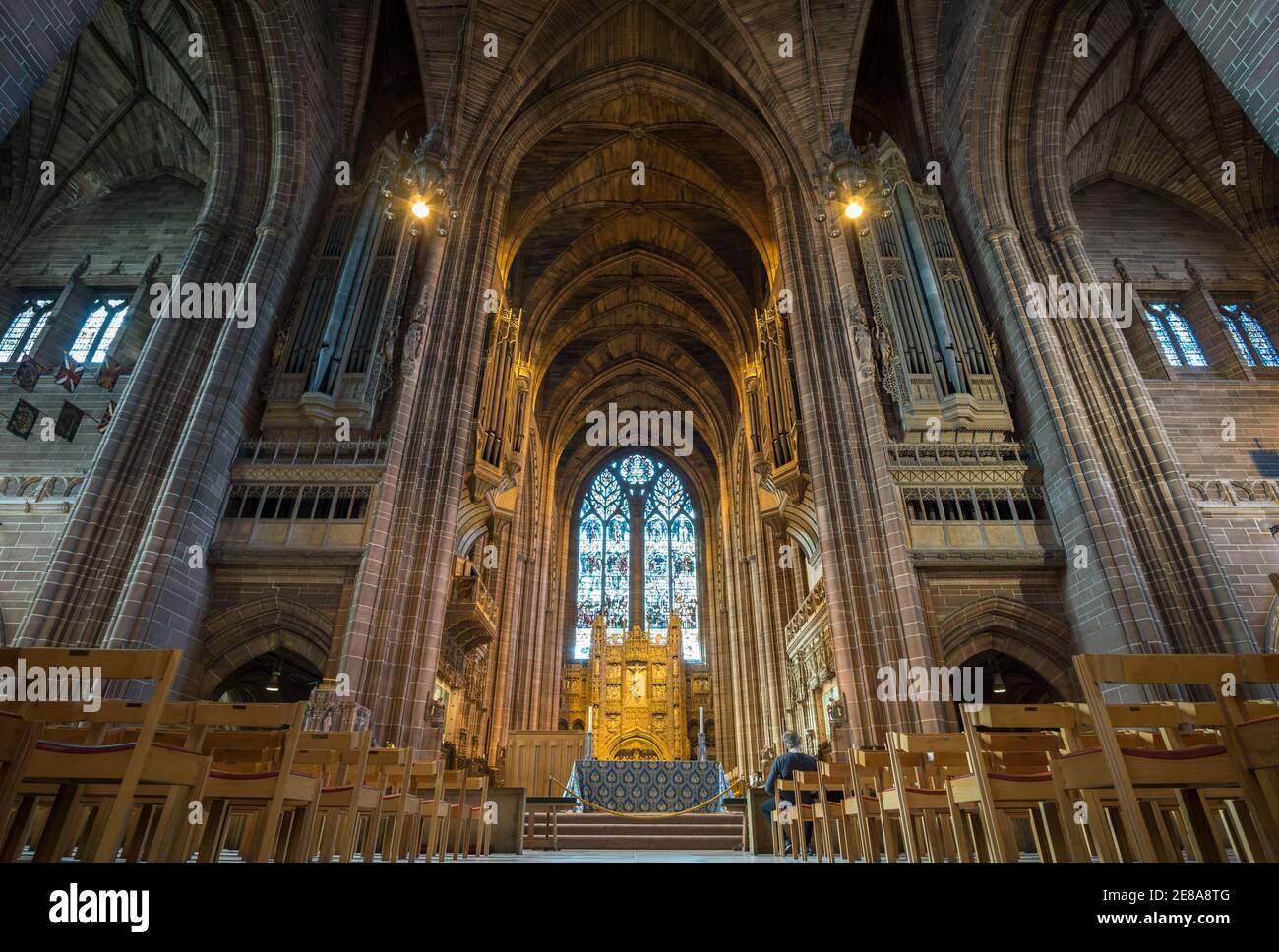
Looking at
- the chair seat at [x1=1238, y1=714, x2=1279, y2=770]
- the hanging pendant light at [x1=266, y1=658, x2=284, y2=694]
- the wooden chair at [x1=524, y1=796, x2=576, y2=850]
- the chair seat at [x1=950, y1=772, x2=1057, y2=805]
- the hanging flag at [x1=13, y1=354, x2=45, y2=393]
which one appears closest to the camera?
the chair seat at [x1=1238, y1=714, x2=1279, y2=770]

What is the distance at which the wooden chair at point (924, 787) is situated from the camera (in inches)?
165

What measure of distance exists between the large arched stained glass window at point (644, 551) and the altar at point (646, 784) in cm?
1710

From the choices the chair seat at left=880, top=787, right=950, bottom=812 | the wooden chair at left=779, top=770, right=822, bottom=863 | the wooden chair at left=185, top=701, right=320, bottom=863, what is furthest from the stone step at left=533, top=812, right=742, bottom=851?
the chair seat at left=880, top=787, right=950, bottom=812

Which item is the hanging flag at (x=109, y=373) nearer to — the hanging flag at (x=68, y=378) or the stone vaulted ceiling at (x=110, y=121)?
the hanging flag at (x=68, y=378)

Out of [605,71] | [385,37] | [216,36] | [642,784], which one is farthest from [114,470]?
[605,71]

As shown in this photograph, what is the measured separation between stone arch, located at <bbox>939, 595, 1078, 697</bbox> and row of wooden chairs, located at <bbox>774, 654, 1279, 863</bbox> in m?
5.01

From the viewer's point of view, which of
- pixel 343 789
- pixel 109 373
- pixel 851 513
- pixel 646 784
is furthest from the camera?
pixel 109 373

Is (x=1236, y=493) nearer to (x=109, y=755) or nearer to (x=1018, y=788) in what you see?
(x=1018, y=788)

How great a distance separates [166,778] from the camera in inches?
121

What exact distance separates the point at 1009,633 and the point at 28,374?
18957 mm

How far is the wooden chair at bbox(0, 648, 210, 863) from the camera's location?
2.74 meters

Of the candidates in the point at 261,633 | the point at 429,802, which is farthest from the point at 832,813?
the point at 261,633

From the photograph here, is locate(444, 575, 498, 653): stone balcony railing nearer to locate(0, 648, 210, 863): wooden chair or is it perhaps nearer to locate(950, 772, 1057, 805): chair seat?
locate(0, 648, 210, 863): wooden chair

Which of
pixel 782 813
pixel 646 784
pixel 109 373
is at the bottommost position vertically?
pixel 782 813
